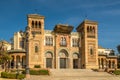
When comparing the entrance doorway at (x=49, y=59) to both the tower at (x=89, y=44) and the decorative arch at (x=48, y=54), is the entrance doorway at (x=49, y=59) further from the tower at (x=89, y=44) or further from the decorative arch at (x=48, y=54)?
the tower at (x=89, y=44)

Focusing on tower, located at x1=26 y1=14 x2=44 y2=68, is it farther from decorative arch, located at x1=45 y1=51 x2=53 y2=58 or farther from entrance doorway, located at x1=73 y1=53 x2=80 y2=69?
entrance doorway, located at x1=73 y1=53 x2=80 y2=69

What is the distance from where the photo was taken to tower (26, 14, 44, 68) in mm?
57844

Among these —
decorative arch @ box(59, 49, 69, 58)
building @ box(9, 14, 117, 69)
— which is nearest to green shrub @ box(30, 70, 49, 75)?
building @ box(9, 14, 117, 69)

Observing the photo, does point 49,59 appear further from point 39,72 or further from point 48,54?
point 39,72

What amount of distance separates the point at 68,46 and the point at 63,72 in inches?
489

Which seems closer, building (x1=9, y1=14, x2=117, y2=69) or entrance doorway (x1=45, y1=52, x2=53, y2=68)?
building (x1=9, y1=14, x2=117, y2=69)

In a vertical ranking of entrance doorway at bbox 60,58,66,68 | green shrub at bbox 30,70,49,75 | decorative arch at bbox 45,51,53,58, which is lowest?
green shrub at bbox 30,70,49,75

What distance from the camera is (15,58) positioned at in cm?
5819

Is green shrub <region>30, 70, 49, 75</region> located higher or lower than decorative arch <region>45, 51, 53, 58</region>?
lower

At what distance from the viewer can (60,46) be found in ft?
202

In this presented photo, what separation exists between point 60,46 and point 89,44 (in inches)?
268

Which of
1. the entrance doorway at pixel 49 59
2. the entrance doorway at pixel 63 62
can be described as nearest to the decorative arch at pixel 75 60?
the entrance doorway at pixel 63 62

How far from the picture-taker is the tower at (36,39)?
5784cm

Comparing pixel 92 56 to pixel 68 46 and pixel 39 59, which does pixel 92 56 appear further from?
pixel 39 59
